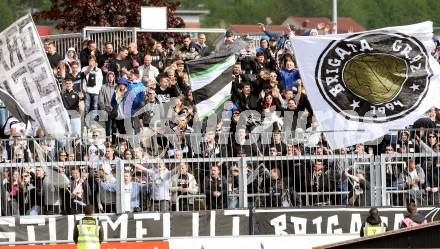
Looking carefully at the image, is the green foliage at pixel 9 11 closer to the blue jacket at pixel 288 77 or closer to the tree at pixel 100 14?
the tree at pixel 100 14

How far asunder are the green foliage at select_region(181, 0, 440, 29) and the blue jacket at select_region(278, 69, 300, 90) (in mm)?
58896

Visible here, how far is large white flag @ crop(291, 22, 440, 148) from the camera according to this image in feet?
79.4

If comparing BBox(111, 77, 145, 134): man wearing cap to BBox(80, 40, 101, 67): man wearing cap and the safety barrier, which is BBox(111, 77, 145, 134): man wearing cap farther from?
BBox(80, 40, 101, 67): man wearing cap

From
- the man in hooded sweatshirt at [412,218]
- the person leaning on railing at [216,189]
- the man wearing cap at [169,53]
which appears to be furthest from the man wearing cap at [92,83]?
the man in hooded sweatshirt at [412,218]

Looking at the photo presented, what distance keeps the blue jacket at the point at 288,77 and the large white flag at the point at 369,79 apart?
8.08ft

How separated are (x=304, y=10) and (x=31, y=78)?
90318 millimetres

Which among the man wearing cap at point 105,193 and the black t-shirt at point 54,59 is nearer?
the man wearing cap at point 105,193

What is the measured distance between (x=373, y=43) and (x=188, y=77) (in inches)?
153

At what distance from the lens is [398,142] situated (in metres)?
24.6

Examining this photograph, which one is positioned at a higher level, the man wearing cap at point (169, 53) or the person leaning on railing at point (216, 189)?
the man wearing cap at point (169, 53)

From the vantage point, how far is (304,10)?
113 metres

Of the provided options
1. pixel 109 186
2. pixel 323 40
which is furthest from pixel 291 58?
pixel 109 186

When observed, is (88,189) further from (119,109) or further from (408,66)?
(408,66)

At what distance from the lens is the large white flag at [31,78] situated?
2345 centimetres
